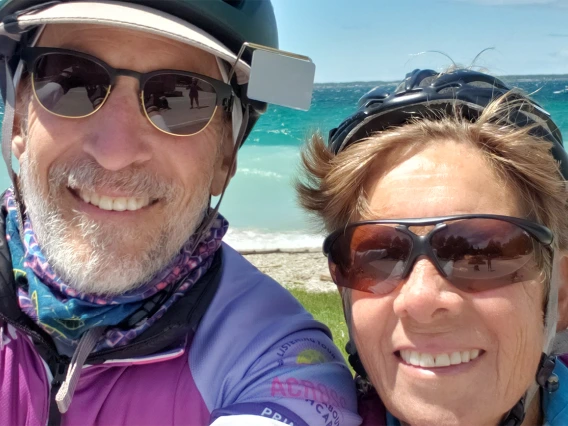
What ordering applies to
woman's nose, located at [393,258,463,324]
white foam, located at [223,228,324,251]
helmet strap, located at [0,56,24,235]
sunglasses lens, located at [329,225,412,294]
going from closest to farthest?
woman's nose, located at [393,258,463,324] < sunglasses lens, located at [329,225,412,294] < helmet strap, located at [0,56,24,235] < white foam, located at [223,228,324,251]

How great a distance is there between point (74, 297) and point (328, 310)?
14.8ft

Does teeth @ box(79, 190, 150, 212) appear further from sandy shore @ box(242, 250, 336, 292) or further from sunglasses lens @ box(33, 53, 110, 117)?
sandy shore @ box(242, 250, 336, 292)

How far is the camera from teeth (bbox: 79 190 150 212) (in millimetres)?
2154

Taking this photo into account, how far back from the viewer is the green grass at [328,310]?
5.45m

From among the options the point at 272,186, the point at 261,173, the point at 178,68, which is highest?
the point at 178,68

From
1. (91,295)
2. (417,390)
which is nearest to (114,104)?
(91,295)

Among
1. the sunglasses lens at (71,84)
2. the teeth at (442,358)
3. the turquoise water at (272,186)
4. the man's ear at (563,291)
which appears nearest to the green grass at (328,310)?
the turquoise water at (272,186)

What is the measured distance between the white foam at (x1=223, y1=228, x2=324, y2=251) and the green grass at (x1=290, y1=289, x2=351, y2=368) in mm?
3147

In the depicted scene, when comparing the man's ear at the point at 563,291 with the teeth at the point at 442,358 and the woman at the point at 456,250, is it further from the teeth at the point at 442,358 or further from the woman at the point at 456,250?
the teeth at the point at 442,358

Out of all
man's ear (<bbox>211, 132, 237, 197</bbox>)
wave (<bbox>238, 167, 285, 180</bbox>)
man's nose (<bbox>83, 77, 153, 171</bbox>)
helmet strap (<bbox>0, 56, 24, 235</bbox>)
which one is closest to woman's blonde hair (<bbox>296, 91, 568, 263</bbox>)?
man's ear (<bbox>211, 132, 237, 197</bbox>)

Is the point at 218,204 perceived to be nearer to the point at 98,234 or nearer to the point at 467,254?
the point at 98,234

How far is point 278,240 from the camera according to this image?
12547 mm

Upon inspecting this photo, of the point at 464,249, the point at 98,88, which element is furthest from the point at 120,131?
the point at 464,249

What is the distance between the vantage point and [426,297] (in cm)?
180
